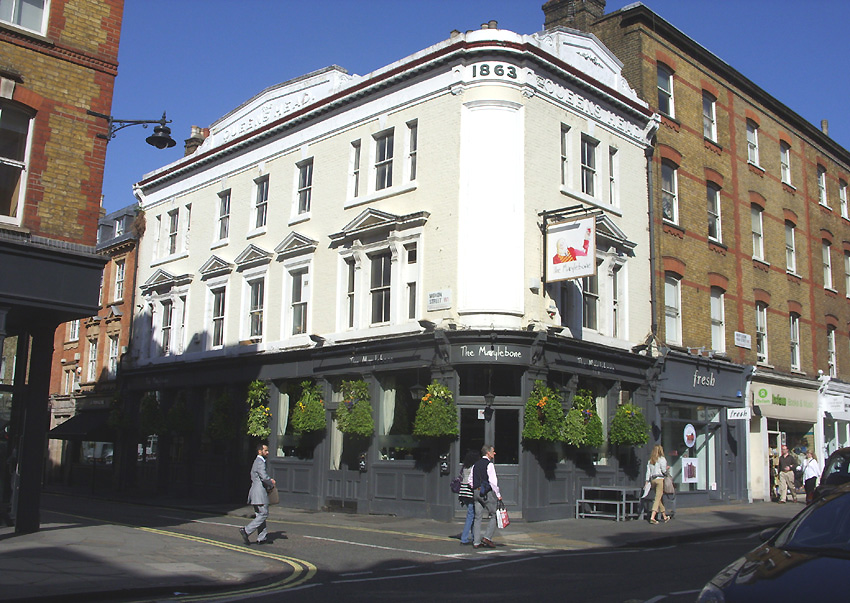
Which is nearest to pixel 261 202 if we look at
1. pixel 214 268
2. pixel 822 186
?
pixel 214 268

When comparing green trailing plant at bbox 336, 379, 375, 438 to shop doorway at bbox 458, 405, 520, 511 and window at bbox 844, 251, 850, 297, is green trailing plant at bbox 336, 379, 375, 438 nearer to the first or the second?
shop doorway at bbox 458, 405, 520, 511

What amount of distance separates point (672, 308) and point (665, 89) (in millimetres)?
7218

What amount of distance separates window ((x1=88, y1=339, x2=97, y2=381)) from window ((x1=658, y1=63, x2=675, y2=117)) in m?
24.7

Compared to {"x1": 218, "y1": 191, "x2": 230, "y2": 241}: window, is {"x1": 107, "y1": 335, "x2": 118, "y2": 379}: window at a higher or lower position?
lower

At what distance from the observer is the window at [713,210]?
26812 millimetres

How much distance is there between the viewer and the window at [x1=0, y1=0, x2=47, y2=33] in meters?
13.8

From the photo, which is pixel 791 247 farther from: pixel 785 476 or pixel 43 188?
pixel 43 188

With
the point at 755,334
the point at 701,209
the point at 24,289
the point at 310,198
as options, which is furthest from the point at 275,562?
the point at 755,334

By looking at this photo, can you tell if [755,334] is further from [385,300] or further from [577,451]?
[385,300]

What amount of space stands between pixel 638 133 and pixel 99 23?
15.6 metres

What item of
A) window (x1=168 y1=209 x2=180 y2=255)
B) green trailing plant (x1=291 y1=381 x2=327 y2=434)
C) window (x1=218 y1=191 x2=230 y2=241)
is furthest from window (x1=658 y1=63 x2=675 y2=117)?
window (x1=168 y1=209 x2=180 y2=255)

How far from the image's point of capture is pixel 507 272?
19.2m

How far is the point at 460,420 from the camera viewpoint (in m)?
18.9

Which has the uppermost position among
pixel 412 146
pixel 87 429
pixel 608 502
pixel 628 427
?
pixel 412 146
